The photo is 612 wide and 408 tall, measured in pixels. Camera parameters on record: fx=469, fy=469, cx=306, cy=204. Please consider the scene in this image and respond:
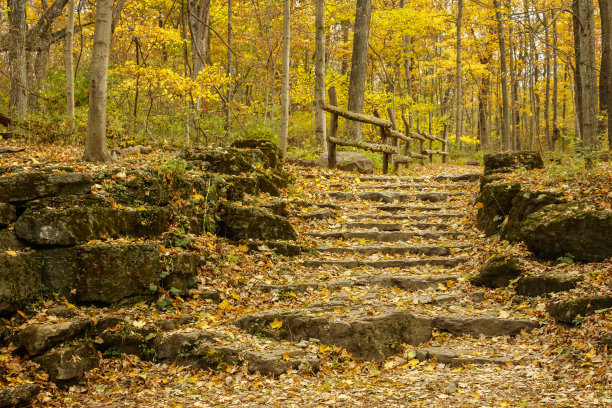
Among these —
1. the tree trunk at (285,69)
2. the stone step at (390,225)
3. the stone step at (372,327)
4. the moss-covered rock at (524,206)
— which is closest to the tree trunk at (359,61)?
the tree trunk at (285,69)

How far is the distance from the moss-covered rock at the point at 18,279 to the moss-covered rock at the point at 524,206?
628 centimetres

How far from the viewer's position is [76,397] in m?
4.29

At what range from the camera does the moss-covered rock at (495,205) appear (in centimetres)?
765

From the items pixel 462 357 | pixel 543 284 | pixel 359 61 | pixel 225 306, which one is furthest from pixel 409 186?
pixel 359 61

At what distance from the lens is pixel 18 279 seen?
15.9ft

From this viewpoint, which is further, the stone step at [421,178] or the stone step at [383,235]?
the stone step at [421,178]

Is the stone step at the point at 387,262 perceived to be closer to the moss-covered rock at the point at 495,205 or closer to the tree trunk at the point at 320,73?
the moss-covered rock at the point at 495,205

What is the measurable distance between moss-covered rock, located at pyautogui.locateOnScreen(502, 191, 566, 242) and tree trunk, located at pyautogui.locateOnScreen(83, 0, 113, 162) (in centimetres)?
639

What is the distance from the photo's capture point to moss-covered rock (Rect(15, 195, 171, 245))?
5234 mm

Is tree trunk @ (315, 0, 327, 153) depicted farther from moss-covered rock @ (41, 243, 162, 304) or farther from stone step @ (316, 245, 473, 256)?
moss-covered rock @ (41, 243, 162, 304)

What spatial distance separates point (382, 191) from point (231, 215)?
13.5 ft

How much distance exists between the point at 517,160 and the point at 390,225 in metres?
3.19

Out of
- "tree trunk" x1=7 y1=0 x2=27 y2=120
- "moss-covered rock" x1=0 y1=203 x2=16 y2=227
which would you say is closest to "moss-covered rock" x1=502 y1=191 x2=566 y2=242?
"moss-covered rock" x1=0 y1=203 x2=16 y2=227

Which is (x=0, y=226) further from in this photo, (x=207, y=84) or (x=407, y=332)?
(x=207, y=84)
